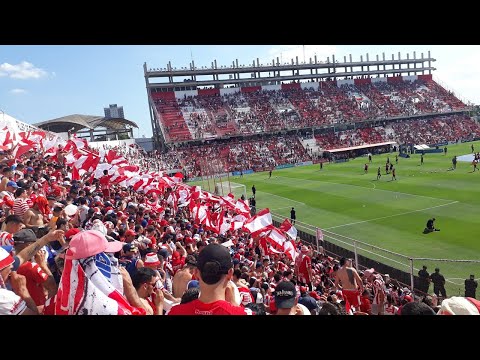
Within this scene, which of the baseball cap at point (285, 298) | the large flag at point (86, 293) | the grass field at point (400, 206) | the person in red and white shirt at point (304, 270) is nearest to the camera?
the large flag at point (86, 293)

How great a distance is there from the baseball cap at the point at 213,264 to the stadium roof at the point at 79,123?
40.5 meters

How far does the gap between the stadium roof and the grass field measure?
18035 mm

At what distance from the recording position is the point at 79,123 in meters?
40.3

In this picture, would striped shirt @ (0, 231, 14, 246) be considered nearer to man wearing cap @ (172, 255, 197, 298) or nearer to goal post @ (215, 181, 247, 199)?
man wearing cap @ (172, 255, 197, 298)

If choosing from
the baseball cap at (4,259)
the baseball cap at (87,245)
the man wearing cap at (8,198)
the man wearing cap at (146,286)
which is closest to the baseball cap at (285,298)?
the man wearing cap at (146,286)

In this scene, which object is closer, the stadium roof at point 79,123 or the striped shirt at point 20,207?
the striped shirt at point 20,207

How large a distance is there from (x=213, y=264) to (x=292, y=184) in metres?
31.1

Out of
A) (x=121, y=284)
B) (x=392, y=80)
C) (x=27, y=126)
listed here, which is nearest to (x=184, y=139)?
(x=27, y=126)

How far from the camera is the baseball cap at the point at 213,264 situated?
268 cm

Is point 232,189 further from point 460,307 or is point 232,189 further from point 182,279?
point 460,307

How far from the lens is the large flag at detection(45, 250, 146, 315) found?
2.80 meters

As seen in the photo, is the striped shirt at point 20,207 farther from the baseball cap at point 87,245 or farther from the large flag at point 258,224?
the large flag at point 258,224
